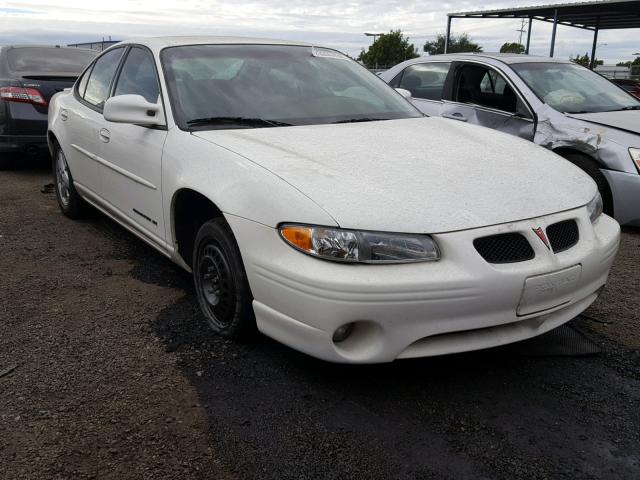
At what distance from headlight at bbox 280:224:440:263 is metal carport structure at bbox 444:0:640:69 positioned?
15.8 metres

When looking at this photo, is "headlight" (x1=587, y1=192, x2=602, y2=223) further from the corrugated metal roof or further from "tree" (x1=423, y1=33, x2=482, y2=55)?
"tree" (x1=423, y1=33, x2=482, y2=55)

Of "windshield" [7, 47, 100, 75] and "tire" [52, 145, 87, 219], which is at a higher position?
"windshield" [7, 47, 100, 75]

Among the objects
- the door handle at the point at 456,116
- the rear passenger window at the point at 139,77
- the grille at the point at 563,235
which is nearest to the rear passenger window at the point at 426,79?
the door handle at the point at 456,116

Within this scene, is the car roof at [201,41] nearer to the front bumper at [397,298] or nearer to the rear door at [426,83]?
the front bumper at [397,298]

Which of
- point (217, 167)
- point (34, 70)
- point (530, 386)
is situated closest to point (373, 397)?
point (530, 386)

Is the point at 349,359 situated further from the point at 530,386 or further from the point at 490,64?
the point at 490,64

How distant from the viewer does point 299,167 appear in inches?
108

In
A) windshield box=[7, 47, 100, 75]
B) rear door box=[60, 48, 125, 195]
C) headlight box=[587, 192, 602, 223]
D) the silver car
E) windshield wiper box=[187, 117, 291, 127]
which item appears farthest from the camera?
windshield box=[7, 47, 100, 75]

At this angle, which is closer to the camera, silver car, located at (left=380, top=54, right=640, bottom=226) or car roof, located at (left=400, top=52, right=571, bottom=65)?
silver car, located at (left=380, top=54, right=640, bottom=226)

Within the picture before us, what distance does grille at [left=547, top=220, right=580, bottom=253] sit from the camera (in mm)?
2666

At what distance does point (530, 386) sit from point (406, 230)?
3.16ft

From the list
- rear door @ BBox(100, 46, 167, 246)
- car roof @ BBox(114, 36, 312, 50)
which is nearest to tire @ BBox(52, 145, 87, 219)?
rear door @ BBox(100, 46, 167, 246)

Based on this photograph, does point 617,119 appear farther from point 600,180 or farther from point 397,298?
point 397,298

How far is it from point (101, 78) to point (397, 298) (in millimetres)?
3407
